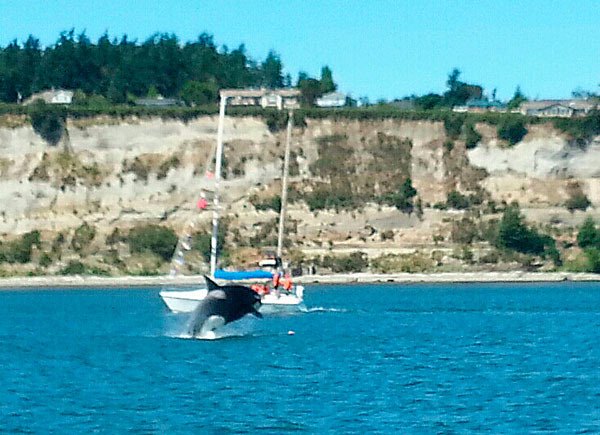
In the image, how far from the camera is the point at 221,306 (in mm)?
35062

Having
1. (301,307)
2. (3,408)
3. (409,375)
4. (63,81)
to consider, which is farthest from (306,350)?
(63,81)

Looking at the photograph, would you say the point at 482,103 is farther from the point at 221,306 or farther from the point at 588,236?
the point at 221,306

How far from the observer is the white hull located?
147 ft

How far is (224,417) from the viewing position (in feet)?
72.9

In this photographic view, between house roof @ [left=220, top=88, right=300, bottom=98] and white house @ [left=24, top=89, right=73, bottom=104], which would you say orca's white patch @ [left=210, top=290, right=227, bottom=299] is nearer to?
house roof @ [left=220, top=88, right=300, bottom=98]

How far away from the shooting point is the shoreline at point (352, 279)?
250 feet

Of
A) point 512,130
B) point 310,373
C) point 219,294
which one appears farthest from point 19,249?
point 310,373

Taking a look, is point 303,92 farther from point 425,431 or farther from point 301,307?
point 425,431

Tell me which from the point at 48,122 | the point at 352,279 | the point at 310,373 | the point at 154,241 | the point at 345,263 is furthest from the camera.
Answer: the point at 48,122

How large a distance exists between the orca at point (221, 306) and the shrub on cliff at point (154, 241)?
4083cm

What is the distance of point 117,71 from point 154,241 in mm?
22160

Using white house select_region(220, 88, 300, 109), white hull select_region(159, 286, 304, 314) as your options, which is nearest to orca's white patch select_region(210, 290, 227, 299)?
white hull select_region(159, 286, 304, 314)

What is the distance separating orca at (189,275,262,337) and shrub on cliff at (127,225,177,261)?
40828mm

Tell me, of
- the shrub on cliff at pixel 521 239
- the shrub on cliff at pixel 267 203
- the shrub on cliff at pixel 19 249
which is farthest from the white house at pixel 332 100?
the shrub on cliff at pixel 19 249
